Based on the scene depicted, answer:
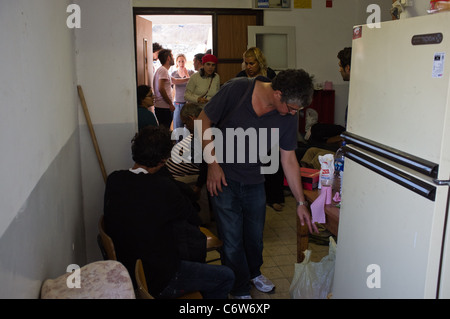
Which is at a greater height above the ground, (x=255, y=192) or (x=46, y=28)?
(x=46, y=28)

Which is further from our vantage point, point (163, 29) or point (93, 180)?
point (163, 29)

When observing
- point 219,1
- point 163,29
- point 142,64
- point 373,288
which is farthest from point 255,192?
point 163,29

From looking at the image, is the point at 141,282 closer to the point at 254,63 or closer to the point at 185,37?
the point at 254,63

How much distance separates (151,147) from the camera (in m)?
2.18

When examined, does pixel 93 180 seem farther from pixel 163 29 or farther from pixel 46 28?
pixel 163 29

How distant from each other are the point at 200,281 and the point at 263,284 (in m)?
0.89

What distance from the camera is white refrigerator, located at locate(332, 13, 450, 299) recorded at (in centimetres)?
137

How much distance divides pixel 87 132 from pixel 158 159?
82cm

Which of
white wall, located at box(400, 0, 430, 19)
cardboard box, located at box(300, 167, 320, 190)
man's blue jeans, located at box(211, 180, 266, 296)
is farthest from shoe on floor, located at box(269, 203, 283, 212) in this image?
white wall, located at box(400, 0, 430, 19)

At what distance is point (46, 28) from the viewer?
5.78 ft

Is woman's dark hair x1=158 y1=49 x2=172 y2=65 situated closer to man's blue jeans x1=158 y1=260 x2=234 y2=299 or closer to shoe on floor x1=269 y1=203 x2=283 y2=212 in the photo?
shoe on floor x1=269 y1=203 x2=283 y2=212

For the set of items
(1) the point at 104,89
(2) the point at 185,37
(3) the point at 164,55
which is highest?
(2) the point at 185,37

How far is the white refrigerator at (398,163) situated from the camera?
1.37 meters

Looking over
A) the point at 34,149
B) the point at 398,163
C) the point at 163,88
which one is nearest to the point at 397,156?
the point at 398,163
